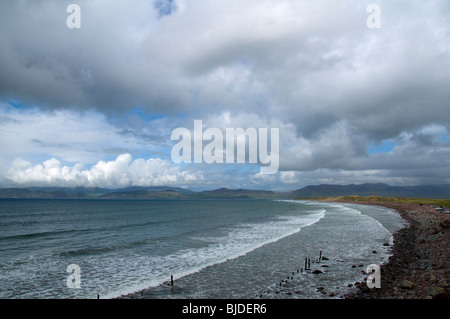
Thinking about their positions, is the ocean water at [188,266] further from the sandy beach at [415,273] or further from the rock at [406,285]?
the rock at [406,285]

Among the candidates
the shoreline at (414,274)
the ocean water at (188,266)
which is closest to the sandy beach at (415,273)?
the shoreline at (414,274)

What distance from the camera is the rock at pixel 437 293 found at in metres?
13.5

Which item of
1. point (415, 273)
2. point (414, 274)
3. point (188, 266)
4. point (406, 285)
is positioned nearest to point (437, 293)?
point (406, 285)

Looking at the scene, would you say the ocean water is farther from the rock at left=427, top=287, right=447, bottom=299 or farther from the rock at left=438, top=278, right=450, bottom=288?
the rock at left=438, top=278, right=450, bottom=288

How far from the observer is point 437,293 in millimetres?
13750

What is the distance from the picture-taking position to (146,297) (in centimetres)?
1684

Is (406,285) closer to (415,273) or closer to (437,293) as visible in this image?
(437,293)

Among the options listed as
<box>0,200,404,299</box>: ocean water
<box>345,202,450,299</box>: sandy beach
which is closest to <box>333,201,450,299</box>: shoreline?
<box>345,202,450,299</box>: sandy beach

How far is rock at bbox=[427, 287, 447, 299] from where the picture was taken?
13525mm

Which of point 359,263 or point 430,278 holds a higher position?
point 430,278

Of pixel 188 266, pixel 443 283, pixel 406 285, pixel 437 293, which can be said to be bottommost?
pixel 188 266
